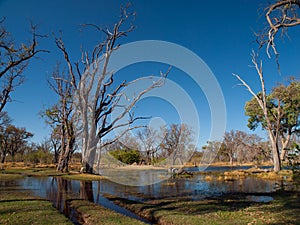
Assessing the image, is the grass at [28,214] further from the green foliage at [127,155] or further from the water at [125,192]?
the green foliage at [127,155]

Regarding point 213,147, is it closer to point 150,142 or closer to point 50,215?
point 150,142

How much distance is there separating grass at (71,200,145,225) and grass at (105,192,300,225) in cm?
146

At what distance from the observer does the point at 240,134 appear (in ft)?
255

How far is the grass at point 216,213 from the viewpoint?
30.0ft

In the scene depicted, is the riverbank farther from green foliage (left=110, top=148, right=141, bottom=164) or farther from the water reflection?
green foliage (left=110, top=148, right=141, bottom=164)

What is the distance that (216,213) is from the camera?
34.6ft

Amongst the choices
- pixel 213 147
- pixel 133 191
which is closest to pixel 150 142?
pixel 213 147

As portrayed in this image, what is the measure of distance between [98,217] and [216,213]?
488 cm

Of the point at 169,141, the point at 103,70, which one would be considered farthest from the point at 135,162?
the point at 103,70

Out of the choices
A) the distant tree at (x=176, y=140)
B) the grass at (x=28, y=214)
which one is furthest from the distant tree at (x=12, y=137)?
the grass at (x=28, y=214)

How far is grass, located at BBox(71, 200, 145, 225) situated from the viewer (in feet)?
30.7

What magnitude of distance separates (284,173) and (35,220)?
30.7 m

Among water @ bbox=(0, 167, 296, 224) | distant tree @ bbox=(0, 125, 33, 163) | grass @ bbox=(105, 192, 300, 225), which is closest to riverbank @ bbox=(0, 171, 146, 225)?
water @ bbox=(0, 167, 296, 224)

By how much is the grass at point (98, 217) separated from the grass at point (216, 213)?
1459 millimetres
